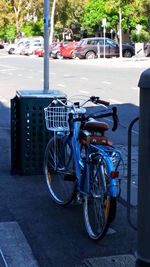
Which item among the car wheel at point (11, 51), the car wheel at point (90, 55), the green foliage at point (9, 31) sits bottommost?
the car wheel at point (90, 55)

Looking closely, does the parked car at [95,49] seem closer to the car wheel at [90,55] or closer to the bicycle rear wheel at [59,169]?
the car wheel at [90,55]

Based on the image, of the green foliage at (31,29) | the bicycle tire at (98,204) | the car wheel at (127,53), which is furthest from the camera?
the green foliage at (31,29)

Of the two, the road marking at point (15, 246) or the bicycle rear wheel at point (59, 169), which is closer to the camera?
the road marking at point (15, 246)

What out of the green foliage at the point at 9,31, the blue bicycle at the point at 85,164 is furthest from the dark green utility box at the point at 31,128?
the green foliage at the point at 9,31

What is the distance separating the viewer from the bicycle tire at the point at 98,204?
4.75 meters

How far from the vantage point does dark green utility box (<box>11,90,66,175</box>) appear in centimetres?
713

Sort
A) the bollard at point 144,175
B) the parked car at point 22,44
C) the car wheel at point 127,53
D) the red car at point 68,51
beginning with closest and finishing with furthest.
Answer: the bollard at point 144,175, the car wheel at point 127,53, the red car at point 68,51, the parked car at point 22,44

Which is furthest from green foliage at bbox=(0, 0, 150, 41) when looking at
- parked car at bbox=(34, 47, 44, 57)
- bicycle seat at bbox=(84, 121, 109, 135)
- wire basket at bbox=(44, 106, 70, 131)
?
bicycle seat at bbox=(84, 121, 109, 135)

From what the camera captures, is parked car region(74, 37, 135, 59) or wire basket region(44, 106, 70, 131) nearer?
wire basket region(44, 106, 70, 131)

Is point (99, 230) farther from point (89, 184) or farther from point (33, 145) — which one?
point (33, 145)

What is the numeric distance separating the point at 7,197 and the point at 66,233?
4.57 feet

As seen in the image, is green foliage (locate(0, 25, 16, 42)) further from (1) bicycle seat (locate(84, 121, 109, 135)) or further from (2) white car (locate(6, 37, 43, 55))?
(1) bicycle seat (locate(84, 121, 109, 135))

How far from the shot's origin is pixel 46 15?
7816 millimetres

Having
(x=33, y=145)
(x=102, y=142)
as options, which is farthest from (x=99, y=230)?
(x=33, y=145)
